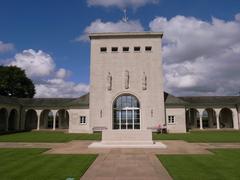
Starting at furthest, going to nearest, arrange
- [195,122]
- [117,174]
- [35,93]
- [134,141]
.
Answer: [35,93] → [195,122] → [134,141] → [117,174]

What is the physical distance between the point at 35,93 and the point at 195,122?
133 ft

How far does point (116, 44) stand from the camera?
1430 inches

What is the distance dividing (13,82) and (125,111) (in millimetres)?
33362

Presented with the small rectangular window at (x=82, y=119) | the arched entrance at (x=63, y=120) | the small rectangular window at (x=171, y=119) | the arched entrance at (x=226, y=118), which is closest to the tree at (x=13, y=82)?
the arched entrance at (x=63, y=120)

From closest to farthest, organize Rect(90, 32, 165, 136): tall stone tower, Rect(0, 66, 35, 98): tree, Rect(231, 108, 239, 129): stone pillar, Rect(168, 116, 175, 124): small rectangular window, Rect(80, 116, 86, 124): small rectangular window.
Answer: Rect(90, 32, 165, 136): tall stone tower
Rect(168, 116, 175, 124): small rectangular window
Rect(80, 116, 86, 124): small rectangular window
Rect(231, 108, 239, 129): stone pillar
Rect(0, 66, 35, 98): tree

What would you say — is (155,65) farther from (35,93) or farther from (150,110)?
(35,93)

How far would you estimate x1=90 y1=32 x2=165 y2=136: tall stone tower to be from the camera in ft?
114

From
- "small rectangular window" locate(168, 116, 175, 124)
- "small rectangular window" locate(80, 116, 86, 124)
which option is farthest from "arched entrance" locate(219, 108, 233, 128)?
"small rectangular window" locate(80, 116, 86, 124)

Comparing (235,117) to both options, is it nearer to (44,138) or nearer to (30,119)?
(44,138)

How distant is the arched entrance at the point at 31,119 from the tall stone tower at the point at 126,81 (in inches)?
687

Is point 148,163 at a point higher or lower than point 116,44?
lower

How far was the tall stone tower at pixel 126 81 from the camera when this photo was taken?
3475 cm

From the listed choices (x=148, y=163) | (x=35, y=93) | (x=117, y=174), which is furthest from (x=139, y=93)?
(x=35, y=93)

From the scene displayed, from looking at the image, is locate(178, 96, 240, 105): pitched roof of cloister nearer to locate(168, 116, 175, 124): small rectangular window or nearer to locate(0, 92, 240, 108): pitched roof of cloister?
locate(0, 92, 240, 108): pitched roof of cloister
